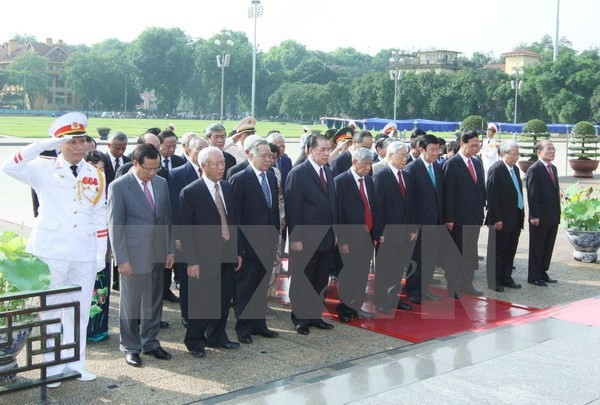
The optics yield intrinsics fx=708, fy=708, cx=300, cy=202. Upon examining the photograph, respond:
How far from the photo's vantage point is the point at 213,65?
113188 mm

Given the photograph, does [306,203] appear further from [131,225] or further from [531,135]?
[531,135]

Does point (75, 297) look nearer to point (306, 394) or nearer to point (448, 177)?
point (306, 394)

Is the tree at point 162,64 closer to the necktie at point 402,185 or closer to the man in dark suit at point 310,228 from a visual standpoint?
the necktie at point 402,185

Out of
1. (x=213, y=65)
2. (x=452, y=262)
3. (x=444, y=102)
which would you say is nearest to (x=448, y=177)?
(x=452, y=262)

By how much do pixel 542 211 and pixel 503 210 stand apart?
0.70m

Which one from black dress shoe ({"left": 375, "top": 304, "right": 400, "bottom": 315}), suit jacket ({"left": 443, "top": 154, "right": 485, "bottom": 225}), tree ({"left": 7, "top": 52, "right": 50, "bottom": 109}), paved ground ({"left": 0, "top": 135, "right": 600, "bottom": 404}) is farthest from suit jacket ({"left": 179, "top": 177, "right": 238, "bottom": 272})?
tree ({"left": 7, "top": 52, "right": 50, "bottom": 109})

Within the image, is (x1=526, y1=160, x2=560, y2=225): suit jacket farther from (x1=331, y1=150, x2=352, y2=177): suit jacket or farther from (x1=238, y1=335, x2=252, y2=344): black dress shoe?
(x1=238, y1=335, x2=252, y2=344): black dress shoe

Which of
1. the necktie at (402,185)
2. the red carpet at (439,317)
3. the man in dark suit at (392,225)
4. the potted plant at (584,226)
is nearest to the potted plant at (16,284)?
the red carpet at (439,317)

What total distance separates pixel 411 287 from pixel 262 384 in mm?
3175

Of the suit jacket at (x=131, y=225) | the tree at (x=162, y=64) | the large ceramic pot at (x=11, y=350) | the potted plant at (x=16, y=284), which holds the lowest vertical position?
the large ceramic pot at (x=11, y=350)

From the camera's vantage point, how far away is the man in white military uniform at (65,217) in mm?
5086

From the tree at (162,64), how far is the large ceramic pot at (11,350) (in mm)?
114658

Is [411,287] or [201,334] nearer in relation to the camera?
[201,334]

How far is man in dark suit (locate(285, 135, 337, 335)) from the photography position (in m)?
6.70
